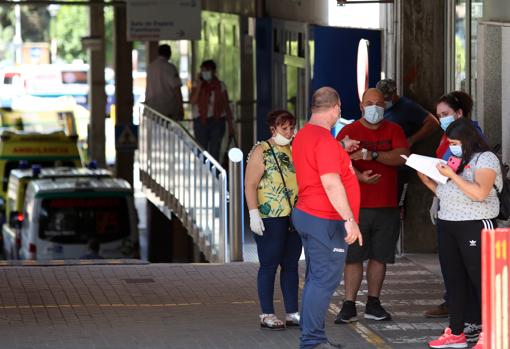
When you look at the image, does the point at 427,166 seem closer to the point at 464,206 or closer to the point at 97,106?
the point at 464,206

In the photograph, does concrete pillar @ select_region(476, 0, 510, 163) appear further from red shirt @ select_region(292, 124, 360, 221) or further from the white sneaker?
red shirt @ select_region(292, 124, 360, 221)

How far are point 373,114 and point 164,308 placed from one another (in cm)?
234

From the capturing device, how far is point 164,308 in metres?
10.7

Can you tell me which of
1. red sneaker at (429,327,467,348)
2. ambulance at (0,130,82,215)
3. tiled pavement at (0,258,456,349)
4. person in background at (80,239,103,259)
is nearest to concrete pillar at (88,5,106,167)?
ambulance at (0,130,82,215)

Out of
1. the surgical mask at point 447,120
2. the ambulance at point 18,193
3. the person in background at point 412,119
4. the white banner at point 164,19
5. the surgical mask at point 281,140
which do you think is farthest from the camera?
the white banner at point 164,19

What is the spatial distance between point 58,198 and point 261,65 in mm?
5236

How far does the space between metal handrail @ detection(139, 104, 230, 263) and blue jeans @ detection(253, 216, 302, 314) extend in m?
5.14

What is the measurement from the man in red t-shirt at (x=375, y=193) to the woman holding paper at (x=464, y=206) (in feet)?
3.03

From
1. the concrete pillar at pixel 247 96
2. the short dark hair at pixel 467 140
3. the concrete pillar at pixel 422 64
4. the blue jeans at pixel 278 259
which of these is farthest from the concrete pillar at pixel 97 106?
the short dark hair at pixel 467 140

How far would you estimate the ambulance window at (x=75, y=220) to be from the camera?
20.3 metres

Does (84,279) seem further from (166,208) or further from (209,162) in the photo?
(166,208)

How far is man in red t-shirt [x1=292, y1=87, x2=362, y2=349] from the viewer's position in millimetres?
8453

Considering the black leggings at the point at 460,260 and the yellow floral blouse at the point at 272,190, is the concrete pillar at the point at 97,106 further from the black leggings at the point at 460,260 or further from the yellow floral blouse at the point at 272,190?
the black leggings at the point at 460,260

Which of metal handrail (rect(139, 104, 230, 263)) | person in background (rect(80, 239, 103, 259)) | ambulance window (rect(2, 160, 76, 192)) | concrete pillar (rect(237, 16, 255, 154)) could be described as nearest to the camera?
metal handrail (rect(139, 104, 230, 263))
